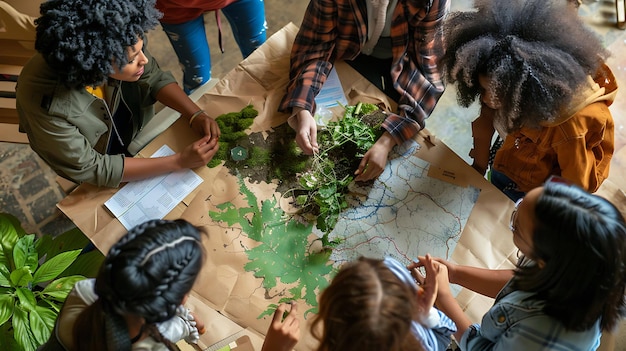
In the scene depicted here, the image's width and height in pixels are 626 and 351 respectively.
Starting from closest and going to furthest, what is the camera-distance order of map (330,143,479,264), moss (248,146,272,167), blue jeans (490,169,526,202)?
1. map (330,143,479,264)
2. moss (248,146,272,167)
3. blue jeans (490,169,526,202)

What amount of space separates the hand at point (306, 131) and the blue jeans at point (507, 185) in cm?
65

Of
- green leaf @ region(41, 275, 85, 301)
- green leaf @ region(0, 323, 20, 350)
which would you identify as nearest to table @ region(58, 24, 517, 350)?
green leaf @ region(41, 275, 85, 301)

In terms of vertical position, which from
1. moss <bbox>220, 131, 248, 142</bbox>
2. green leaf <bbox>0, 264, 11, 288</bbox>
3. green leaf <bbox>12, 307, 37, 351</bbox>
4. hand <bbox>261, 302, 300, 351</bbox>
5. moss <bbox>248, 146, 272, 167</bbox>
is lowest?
green leaf <bbox>12, 307, 37, 351</bbox>

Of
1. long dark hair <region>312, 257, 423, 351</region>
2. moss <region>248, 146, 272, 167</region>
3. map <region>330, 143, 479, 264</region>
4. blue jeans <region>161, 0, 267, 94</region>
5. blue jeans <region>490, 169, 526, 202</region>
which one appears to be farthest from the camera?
blue jeans <region>161, 0, 267, 94</region>

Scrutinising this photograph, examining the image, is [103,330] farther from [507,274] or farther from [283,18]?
[283,18]

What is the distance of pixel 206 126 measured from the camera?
4.86 feet

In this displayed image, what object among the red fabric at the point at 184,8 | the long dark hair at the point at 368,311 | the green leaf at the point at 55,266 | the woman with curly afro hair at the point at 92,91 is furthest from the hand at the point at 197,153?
the long dark hair at the point at 368,311

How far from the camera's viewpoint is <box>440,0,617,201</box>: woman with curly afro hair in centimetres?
116

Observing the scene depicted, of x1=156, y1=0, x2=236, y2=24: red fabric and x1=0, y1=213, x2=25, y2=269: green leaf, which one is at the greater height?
x1=156, y1=0, x2=236, y2=24: red fabric

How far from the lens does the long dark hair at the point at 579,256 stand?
862 millimetres

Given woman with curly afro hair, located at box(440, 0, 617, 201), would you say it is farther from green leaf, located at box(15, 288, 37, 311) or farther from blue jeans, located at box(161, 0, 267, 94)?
green leaf, located at box(15, 288, 37, 311)

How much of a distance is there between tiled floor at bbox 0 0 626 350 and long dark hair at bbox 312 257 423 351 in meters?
1.51

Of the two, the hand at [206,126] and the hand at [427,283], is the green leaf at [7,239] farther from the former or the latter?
the hand at [427,283]

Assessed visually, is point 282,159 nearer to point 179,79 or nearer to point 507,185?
point 507,185
